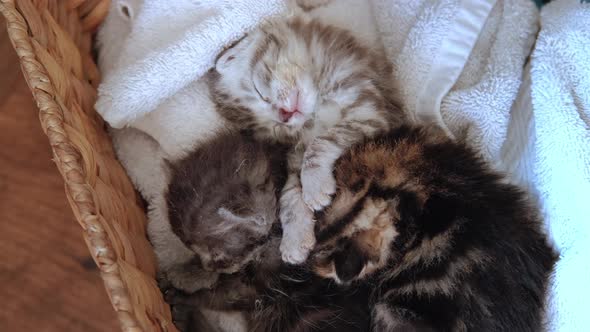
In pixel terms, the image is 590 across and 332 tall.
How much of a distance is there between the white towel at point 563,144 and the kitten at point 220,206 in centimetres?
60

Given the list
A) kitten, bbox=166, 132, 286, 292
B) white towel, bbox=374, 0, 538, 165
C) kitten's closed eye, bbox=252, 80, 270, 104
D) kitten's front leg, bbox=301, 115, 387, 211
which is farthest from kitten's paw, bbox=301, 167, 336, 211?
white towel, bbox=374, 0, 538, 165

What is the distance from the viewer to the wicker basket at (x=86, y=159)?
37.3 inches

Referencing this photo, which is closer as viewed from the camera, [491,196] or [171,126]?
[491,196]

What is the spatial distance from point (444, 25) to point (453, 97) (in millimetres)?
196

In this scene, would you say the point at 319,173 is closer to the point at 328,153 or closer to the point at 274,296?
the point at 328,153

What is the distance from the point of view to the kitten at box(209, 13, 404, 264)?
4.16ft

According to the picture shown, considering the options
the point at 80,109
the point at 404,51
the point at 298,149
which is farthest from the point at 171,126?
the point at 404,51

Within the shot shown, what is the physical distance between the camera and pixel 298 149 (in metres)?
1.36

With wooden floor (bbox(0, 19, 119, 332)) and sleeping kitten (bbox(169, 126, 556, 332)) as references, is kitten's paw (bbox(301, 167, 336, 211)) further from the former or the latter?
wooden floor (bbox(0, 19, 119, 332))

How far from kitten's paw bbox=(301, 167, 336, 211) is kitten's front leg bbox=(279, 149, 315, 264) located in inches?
0.9

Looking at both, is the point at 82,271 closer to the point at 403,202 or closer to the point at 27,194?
the point at 27,194

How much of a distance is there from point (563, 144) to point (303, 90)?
1.95 ft

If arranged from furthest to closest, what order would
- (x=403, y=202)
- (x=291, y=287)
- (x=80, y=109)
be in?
(x=80, y=109) < (x=291, y=287) < (x=403, y=202)

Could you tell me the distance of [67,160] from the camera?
1005mm
